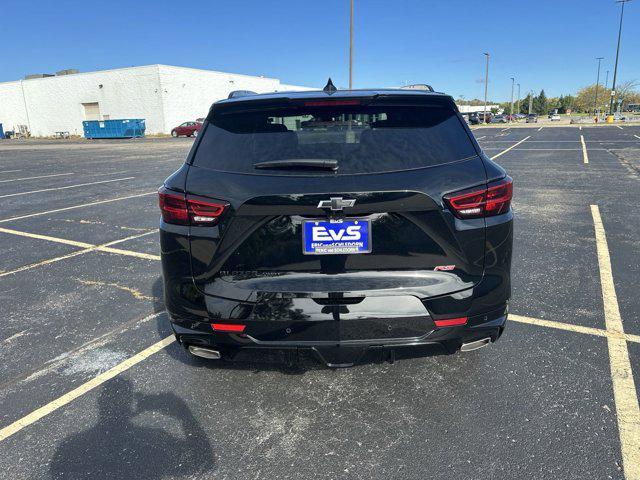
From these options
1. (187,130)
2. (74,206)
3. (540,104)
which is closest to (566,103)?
(540,104)

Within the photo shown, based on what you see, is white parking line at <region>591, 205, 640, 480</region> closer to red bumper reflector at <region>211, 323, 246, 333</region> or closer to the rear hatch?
the rear hatch

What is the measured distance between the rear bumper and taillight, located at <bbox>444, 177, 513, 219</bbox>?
1.79 ft

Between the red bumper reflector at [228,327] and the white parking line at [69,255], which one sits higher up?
the red bumper reflector at [228,327]

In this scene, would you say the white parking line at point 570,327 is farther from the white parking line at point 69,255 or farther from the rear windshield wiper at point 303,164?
the white parking line at point 69,255

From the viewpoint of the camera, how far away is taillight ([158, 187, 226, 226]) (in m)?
2.36

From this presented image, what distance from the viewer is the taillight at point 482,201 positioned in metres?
2.33

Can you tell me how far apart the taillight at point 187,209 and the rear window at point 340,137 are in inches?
8.4

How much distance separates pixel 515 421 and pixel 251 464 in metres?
1.40

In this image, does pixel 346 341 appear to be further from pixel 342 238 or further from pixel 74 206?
pixel 74 206

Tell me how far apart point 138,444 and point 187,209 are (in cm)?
122

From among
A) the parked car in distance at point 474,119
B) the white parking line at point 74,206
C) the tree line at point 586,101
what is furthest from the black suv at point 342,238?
the tree line at point 586,101

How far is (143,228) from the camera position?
719 centimetres

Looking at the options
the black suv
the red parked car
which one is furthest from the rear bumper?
the red parked car

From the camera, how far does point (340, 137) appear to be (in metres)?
2.47
